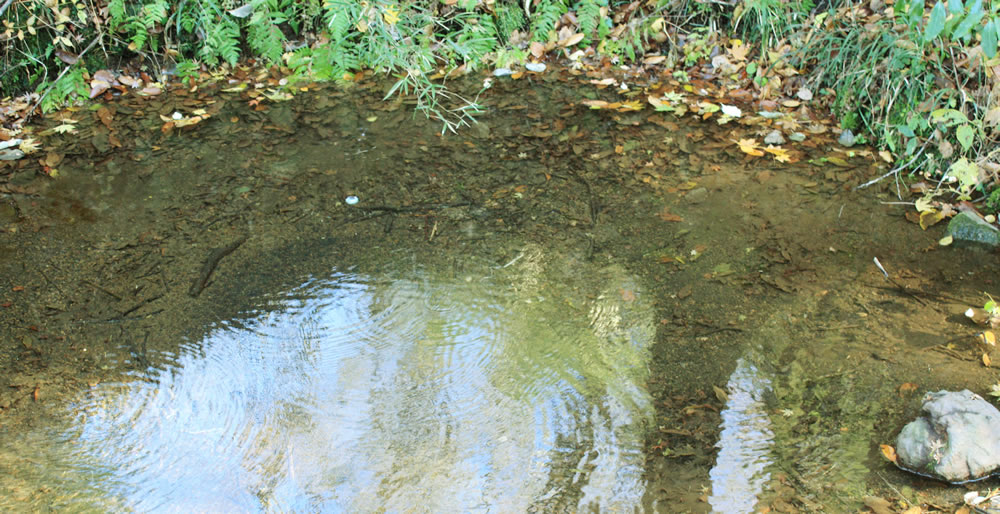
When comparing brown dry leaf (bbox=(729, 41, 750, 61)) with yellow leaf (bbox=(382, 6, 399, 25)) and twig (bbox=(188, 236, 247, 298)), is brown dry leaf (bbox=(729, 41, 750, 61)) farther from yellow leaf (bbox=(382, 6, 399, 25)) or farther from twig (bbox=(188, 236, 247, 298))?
twig (bbox=(188, 236, 247, 298))

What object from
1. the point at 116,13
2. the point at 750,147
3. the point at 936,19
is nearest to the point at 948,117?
the point at 750,147

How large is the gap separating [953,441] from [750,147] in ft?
7.44

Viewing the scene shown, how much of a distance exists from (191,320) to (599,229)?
1.93 m

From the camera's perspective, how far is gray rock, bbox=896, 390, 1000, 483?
213 centimetres

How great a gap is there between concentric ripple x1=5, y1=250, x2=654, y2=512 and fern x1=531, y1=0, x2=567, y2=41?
289 centimetres

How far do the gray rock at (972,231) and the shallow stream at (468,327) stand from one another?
0.09 meters

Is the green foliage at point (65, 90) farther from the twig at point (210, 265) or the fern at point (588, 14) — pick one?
the fern at point (588, 14)

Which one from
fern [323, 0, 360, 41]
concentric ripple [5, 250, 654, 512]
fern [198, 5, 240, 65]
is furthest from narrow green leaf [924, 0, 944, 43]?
fern [198, 5, 240, 65]

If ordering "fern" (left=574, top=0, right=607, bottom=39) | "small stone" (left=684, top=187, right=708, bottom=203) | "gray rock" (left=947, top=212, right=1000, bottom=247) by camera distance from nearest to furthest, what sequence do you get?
1. "gray rock" (left=947, top=212, right=1000, bottom=247)
2. "small stone" (left=684, top=187, right=708, bottom=203)
3. "fern" (left=574, top=0, right=607, bottom=39)

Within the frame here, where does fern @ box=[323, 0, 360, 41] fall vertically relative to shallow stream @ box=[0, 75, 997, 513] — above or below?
above

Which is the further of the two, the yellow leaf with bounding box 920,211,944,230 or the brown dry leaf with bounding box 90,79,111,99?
the brown dry leaf with bounding box 90,79,111,99

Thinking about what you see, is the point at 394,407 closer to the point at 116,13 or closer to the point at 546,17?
the point at 546,17

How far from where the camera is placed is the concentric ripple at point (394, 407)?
2240mm

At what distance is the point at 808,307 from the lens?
2.89 meters
